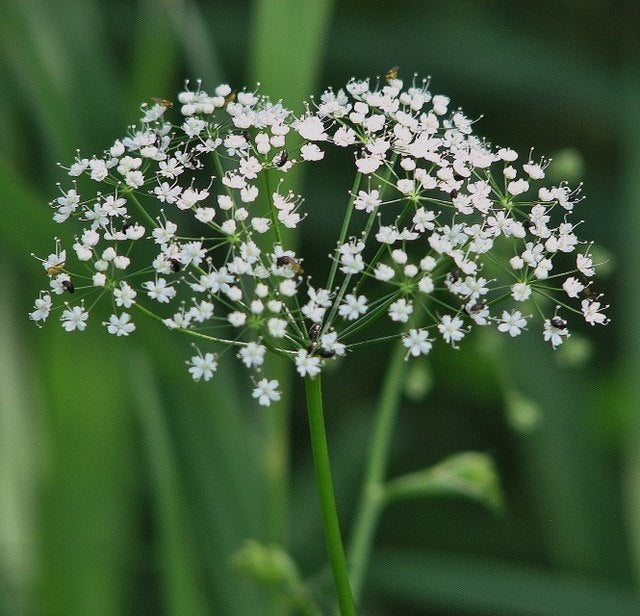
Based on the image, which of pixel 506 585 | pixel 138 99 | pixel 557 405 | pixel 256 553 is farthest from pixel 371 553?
pixel 138 99

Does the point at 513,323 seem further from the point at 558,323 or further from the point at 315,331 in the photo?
the point at 315,331

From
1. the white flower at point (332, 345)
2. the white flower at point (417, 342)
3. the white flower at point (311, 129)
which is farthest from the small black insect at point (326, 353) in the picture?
the white flower at point (311, 129)

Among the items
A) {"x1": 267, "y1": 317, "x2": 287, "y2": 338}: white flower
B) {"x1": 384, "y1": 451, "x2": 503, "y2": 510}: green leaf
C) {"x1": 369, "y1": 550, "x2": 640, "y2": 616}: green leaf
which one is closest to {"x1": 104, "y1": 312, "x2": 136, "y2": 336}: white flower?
A: {"x1": 267, "y1": 317, "x2": 287, "y2": 338}: white flower

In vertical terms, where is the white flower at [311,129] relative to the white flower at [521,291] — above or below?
above

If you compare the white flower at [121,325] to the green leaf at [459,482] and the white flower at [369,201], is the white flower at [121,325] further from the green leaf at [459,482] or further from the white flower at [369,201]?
the green leaf at [459,482]

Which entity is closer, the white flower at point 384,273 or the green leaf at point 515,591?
the white flower at point 384,273

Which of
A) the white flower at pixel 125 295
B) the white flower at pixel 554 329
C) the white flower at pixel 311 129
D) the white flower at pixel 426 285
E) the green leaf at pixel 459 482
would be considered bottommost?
the white flower at pixel 554 329

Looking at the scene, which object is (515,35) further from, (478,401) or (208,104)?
(208,104)

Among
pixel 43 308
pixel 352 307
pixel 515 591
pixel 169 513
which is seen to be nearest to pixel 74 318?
pixel 43 308
